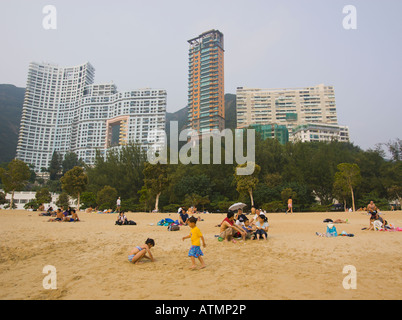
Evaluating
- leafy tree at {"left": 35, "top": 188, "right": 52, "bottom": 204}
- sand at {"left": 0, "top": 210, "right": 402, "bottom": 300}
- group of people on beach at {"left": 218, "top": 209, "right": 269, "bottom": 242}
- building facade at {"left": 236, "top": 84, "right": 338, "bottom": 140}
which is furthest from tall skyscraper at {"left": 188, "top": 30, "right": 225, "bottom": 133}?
sand at {"left": 0, "top": 210, "right": 402, "bottom": 300}

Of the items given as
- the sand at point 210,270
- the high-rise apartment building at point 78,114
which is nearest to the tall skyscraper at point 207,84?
the high-rise apartment building at point 78,114

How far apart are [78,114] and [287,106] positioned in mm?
115034

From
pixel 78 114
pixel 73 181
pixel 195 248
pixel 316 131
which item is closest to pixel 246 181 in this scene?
pixel 73 181

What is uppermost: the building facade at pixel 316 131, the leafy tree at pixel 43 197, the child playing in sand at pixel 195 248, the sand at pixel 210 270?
the building facade at pixel 316 131

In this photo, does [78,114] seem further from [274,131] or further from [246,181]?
[246,181]

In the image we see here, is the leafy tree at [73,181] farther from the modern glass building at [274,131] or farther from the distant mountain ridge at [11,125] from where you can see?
the distant mountain ridge at [11,125]

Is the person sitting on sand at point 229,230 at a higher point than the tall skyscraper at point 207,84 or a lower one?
lower

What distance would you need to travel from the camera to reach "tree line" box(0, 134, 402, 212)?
28453 mm

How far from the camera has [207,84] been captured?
343 feet

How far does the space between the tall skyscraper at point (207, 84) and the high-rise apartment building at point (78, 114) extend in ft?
83.9

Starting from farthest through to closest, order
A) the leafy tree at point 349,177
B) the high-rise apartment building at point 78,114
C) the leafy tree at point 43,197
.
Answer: the high-rise apartment building at point 78,114 → the leafy tree at point 43,197 → the leafy tree at point 349,177

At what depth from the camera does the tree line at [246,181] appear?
93.4ft

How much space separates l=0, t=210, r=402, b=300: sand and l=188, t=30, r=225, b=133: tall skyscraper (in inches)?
3629

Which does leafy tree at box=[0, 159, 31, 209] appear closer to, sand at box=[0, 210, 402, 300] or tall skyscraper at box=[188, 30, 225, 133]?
sand at box=[0, 210, 402, 300]
